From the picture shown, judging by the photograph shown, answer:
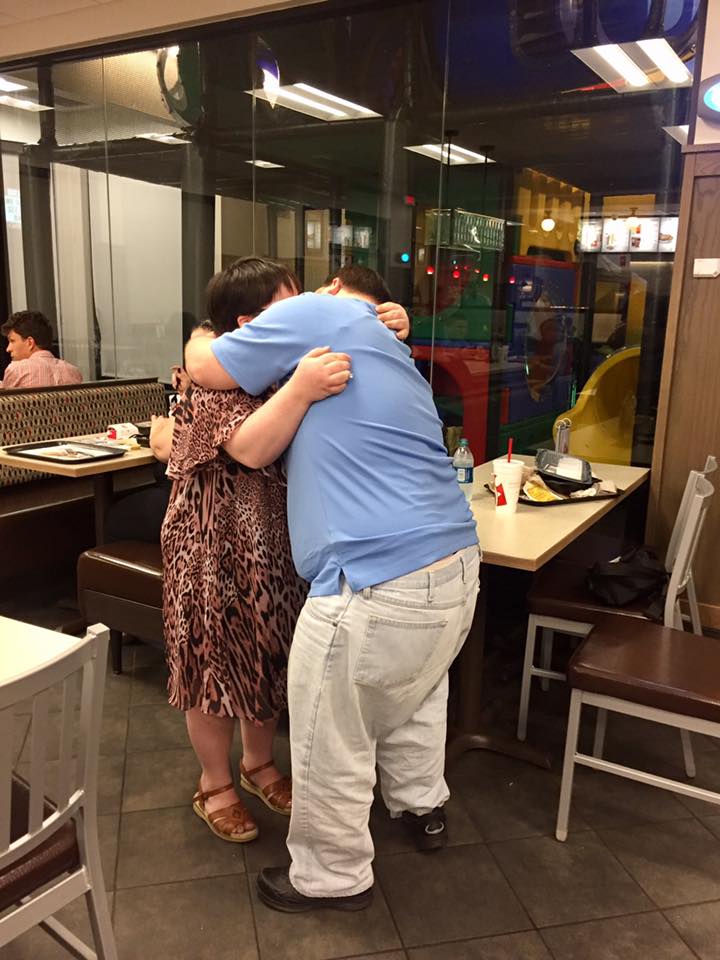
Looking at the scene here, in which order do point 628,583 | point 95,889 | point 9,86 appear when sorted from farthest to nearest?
point 9,86
point 628,583
point 95,889

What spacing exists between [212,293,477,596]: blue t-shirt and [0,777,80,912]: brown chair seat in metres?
0.66

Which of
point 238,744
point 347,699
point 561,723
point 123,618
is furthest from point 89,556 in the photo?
point 561,723

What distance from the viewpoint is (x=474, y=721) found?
2.64 metres

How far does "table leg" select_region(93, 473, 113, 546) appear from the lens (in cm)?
337

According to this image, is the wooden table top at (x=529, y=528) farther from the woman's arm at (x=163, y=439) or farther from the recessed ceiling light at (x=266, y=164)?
the recessed ceiling light at (x=266, y=164)

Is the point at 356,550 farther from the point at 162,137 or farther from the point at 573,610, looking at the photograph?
the point at 162,137

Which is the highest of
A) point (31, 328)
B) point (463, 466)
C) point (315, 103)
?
point (315, 103)

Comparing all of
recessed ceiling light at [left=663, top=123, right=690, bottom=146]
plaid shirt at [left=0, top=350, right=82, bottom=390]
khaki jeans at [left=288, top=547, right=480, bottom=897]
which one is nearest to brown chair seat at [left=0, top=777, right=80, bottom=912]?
khaki jeans at [left=288, top=547, right=480, bottom=897]

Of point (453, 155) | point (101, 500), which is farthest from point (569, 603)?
point (453, 155)

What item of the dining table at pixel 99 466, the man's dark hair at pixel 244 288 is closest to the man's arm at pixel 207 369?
the man's dark hair at pixel 244 288

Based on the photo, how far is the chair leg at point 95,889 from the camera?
4.73ft

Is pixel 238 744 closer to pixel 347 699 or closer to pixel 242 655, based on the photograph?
pixel 242 655

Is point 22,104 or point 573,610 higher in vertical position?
point 22,104

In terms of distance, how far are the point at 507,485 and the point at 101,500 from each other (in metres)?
1.75
